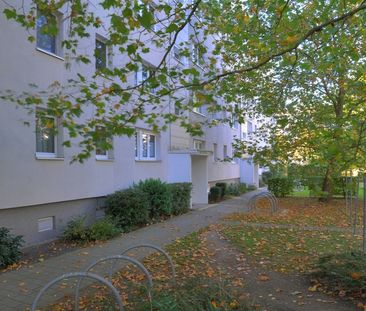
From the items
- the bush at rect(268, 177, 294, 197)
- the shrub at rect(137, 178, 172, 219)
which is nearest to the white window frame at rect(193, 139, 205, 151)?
the bush at rect(268, 177, 294, 197)

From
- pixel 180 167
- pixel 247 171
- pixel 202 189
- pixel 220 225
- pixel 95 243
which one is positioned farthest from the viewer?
pixel 247 171

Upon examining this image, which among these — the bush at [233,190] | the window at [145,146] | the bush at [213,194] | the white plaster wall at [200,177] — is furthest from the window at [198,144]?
the window at [145,146]

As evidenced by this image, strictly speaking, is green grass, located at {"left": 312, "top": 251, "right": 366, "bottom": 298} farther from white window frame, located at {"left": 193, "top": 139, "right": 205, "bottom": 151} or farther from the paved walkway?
white window frame, located at {"left": 193, "top": 139, "right": 205, "bottom": 151}

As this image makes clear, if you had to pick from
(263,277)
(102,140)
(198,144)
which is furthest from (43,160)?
(198,144)

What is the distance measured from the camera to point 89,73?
12.2 m

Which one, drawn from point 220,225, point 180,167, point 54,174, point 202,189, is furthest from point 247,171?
point 54,174

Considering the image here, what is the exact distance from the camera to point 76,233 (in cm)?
1010

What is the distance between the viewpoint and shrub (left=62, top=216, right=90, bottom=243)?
1009 centimetres

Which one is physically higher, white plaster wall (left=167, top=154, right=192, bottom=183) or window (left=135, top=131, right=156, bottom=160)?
window (left=135, top=131, right=156, bottom=160)

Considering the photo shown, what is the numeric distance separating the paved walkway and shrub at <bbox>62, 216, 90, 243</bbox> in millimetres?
589

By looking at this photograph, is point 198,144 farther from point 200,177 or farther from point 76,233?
point 76,233

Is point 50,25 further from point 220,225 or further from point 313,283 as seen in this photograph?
point 220,225

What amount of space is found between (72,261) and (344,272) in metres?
4.86

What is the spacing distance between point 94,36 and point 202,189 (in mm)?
10907
